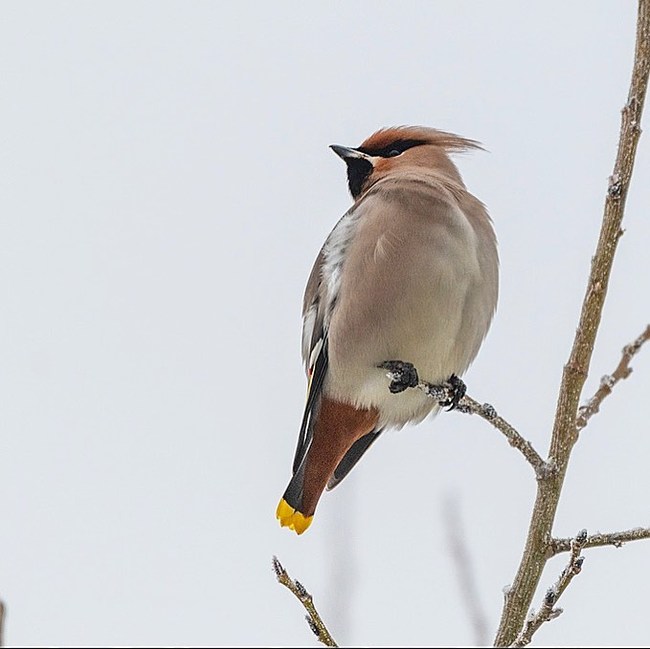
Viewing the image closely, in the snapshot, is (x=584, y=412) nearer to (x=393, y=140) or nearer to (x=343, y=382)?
(x=343, y=382)

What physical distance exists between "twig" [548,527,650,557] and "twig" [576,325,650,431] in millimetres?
228

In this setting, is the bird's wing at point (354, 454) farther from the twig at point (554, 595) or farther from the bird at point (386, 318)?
the twig at point (554, 595)

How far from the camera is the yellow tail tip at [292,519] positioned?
12.0 feet

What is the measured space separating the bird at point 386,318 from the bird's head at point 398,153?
452mm

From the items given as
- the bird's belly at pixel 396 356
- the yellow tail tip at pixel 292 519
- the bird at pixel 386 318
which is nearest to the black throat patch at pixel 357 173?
the bird at pixel 386 318

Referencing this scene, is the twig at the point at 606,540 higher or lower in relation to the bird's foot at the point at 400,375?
lower

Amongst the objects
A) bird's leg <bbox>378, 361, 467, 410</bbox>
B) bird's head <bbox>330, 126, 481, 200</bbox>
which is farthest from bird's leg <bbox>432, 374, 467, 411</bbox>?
bird's head <bbox>330, 126, 481, 200</bbox>

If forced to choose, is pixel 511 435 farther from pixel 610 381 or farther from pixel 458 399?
pixel 458 399

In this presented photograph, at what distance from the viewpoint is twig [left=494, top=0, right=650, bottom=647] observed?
1.97 m

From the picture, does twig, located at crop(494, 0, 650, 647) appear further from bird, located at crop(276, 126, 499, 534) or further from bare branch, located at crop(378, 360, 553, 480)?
bird, located at crop(276, 126, 499, 534)

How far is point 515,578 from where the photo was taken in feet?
6.80

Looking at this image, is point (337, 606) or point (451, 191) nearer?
point (337, 606)

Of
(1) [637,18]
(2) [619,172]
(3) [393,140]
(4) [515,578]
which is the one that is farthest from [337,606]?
(3) [393,140]

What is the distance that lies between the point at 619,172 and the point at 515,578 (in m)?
0.76
